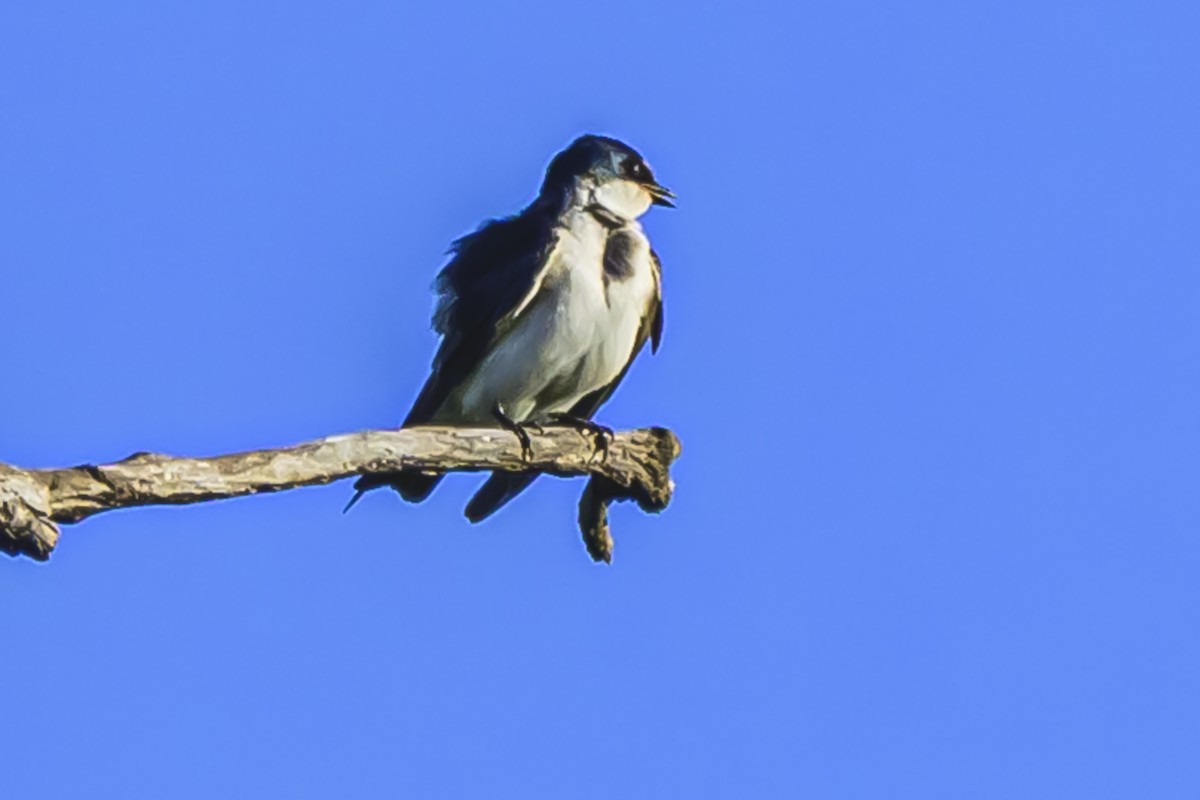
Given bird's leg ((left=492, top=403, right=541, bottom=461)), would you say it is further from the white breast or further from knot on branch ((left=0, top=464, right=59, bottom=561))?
knot on branch ((left=0, top=464, right=59, bottom=561))

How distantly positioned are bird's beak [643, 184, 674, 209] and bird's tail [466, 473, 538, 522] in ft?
5.45

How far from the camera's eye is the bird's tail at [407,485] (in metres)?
9.88

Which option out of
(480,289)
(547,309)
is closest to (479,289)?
(480,289)

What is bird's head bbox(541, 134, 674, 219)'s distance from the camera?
1114cm

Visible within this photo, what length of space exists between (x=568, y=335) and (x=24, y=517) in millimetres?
3967

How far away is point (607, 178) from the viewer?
11211 mm

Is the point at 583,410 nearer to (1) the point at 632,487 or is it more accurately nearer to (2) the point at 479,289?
(2) the point at 479,289

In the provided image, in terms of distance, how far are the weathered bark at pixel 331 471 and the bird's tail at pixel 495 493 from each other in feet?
2.57

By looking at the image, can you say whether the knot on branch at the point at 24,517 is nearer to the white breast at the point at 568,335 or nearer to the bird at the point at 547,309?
the bird at the point at 547,309

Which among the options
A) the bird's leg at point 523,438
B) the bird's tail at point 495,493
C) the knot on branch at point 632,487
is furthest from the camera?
the bird's tail at point 495,493

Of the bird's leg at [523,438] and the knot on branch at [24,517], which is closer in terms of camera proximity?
the knot on branch at [24,517]

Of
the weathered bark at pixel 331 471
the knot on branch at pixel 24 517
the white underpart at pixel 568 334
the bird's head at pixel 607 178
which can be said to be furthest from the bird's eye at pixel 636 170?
the knot on branch at pixel 24 517

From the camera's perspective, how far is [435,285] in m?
11.2

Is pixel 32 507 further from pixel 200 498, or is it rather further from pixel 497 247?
pixel 497 247
